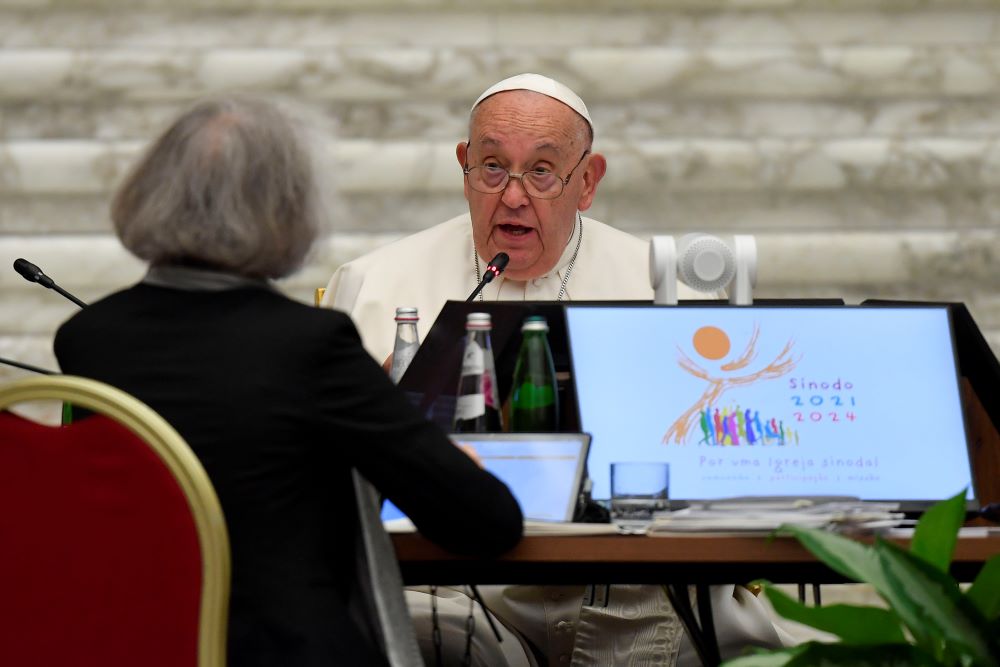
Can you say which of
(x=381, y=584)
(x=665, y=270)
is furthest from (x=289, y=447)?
(x=665, y=270)

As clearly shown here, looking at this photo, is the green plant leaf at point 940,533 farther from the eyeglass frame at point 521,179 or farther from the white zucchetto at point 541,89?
the white zucchetto at point 541,89

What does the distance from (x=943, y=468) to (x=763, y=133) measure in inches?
127

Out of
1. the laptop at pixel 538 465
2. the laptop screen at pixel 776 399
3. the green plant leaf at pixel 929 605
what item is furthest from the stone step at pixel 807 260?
the green plant leaf at pixel 929 605

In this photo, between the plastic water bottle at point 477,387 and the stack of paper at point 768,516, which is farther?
the plastic water bottle at point 477,387

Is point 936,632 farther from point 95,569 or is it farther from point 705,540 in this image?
point 95,569

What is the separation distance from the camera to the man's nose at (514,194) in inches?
147

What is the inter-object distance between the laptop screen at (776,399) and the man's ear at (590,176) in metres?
1.38

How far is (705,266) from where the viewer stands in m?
2.74

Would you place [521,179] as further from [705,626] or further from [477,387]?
[705,626]

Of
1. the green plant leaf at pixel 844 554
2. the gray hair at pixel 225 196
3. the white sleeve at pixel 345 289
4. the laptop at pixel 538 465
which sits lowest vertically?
the green plant leaf at pixel 844 554

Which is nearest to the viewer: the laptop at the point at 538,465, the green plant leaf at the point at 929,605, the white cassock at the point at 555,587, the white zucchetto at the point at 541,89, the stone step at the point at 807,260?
the green plant leaf at the point at 929,605

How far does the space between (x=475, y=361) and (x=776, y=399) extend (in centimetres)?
47

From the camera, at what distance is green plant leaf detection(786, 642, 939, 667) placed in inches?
71.9

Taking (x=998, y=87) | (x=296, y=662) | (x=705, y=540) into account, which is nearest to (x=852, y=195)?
(x=998, y=87)
